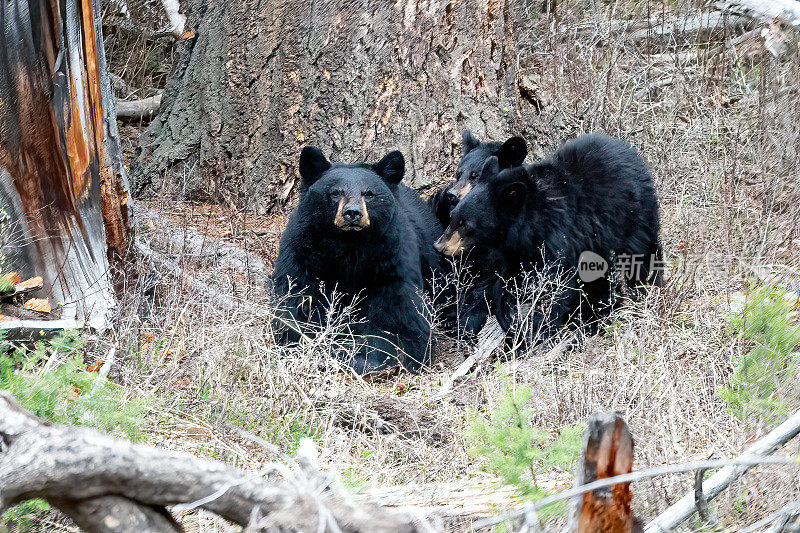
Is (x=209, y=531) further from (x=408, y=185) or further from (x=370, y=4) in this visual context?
(x=370, y=4)

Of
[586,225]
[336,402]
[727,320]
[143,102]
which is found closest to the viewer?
[336,402]

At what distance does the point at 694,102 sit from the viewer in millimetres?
7648

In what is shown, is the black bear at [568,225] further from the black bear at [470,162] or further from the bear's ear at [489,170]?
the black bear at [470,162]

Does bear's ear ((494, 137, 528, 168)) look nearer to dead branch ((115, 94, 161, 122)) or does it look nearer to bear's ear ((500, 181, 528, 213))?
bear's ear ((500, 181, 528, 213))

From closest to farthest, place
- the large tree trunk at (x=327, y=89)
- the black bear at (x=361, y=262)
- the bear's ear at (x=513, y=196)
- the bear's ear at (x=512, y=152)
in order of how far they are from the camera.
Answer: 1. the black bear at (x=361, y=262)
2. the bear's ear at (x=513, y=196)
3. the bear's ear at (x=512, y=152)
4. the large tree trunk at (x=327, y=89)

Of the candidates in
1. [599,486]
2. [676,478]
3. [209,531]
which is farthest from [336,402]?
[599,486]

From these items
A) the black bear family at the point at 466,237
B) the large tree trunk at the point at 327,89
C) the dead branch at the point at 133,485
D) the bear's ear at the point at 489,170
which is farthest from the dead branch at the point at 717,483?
the large tree trunk at the point at 327,89

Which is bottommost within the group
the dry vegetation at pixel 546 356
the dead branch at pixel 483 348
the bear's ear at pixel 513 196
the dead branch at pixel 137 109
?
the dead branch at pixel 483 348

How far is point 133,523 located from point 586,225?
13.5 feet

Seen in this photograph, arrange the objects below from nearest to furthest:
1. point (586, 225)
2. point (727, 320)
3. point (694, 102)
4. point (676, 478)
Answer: point (676, 478) < point (727, 320) < point (586, 225) < point (694, 102)

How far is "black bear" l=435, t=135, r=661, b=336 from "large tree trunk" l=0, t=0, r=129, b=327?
7.82 ft

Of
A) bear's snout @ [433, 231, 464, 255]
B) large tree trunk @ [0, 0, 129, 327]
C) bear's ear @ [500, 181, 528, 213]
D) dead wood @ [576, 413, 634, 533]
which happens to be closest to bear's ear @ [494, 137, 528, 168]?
bear's ear @ [500, 181, 528, 213]

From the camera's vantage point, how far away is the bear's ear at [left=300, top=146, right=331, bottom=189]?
527 cm

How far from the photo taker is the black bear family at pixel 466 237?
17.1ft
